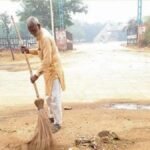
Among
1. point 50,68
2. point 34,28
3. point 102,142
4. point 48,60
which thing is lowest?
point 102,142

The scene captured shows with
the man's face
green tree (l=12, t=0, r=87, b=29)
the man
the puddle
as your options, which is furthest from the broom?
green tree (l=12, t=0, r=87, b=29)

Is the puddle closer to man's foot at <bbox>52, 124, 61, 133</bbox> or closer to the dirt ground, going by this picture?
the dirt ground

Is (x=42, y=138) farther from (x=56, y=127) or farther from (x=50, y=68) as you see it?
(x=50, y=68)

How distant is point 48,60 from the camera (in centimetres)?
650

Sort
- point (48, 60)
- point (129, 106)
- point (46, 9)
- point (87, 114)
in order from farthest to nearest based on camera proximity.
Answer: point (46, 9), point (129, 106), point (87, 114), point (48, 60)

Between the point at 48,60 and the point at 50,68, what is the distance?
213mm

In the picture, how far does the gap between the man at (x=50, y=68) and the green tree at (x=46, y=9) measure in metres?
34.0

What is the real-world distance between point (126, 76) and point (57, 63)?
326 inches

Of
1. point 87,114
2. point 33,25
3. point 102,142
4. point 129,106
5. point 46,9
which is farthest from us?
point 46,9

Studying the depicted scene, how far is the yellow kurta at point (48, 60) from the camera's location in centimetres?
651

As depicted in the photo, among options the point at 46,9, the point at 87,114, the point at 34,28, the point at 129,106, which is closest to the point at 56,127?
the point at 87,114

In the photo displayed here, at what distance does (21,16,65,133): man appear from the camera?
650 cm

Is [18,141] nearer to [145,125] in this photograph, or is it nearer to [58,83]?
[58,83]

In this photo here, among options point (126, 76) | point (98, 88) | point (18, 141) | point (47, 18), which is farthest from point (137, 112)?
point (47, 18)
